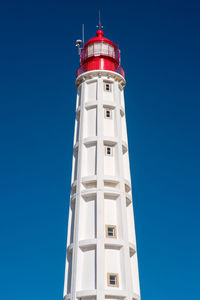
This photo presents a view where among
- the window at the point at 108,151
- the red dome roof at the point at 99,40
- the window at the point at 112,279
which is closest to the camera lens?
the window at the point at 112,279

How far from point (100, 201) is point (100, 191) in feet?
3.18

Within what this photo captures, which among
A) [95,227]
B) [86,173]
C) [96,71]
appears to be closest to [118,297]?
[95,227]

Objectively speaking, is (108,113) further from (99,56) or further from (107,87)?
(99,56)

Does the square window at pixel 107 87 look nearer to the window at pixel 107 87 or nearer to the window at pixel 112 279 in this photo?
the window at pixel 107 87

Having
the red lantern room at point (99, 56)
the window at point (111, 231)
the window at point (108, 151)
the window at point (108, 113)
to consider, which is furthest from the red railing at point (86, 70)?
the window at point (111, 231)

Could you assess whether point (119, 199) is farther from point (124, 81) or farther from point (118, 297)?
point (124, 81)

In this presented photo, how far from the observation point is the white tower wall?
107 feet

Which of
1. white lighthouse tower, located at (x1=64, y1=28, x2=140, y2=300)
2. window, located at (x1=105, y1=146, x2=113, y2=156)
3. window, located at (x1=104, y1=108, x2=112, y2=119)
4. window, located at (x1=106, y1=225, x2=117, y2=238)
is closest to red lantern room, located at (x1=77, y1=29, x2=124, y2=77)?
white lighthouse tower, located at (x1=64, y1=28, x2=140, y2=300)

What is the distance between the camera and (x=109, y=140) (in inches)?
1570

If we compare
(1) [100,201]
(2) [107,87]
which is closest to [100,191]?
(1) [100,201]

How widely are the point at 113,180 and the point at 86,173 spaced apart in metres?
2.84

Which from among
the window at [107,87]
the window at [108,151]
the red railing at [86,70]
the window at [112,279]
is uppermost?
the red railing at [86,70]

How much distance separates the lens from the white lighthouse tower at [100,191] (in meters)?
32.8

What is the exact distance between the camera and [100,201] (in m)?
35.9
